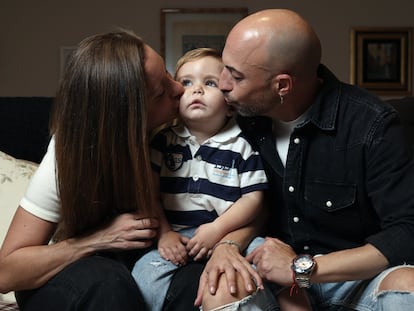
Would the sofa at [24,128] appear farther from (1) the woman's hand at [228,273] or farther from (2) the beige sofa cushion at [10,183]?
(1) the woman's hand at [228,273]

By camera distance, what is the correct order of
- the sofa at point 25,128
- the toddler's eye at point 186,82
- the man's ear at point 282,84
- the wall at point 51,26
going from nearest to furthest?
the man's ear at point 282,84 < the toddler's eye at point 186,82 < the sofa at point 25,128 < the wall at point 51,26

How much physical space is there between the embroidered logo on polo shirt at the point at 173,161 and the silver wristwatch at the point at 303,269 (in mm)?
404

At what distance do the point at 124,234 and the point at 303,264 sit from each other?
42 centimetres

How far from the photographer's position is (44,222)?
54.1 inches

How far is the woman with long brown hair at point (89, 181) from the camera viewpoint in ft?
4.30

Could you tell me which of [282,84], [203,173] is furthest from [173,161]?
[282,84]

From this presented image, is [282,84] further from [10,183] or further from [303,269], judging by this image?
[10,183]

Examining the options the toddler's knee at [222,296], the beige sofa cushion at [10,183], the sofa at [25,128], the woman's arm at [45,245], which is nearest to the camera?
the toddler's knee at [222,296]

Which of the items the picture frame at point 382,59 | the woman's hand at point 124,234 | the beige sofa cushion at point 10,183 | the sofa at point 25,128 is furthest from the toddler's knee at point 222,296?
the picture frame at point 382,59

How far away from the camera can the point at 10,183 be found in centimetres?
188

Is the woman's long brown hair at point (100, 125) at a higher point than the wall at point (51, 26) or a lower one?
lower

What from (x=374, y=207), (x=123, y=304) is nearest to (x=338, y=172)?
(x=374, y=207)

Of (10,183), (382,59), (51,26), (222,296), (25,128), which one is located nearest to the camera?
(222,296)

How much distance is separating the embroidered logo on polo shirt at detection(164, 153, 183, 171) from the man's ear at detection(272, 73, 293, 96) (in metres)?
0.30
